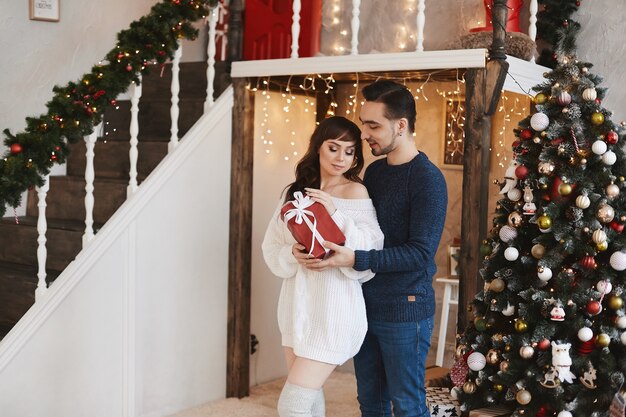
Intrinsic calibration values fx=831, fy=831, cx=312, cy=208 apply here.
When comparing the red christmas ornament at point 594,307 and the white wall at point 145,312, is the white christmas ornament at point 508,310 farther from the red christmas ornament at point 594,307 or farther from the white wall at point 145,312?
the white wall at point 145,312

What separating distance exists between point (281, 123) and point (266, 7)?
0.90 meters

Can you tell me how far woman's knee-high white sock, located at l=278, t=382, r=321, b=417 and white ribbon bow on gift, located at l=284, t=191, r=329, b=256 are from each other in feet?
1.64

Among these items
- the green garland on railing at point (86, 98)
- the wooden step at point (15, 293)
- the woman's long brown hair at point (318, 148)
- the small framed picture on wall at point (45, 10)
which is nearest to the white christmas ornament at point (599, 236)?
the woman's long brown hair at point (318, 148)

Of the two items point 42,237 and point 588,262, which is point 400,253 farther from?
point 42,237

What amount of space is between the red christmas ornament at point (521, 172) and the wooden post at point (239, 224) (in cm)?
175

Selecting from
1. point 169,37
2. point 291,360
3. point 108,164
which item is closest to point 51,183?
point 108,164

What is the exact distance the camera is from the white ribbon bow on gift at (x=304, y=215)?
302cm

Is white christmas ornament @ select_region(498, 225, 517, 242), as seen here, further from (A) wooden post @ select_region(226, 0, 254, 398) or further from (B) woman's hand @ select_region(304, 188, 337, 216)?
(A) wooden post @ select_region(226, 0, 254, 398)

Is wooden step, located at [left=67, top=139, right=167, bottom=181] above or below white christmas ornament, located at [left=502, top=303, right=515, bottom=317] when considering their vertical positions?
above

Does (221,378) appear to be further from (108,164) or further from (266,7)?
(266,7)

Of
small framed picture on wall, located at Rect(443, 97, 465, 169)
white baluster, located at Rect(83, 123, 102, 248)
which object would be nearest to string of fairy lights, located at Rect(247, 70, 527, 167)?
small framed picture on wall, located at Rect(443, 97, 465, 169)

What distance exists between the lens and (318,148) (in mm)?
3273

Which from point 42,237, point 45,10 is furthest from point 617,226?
point 45,10

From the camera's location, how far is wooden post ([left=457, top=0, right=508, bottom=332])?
3.80m
